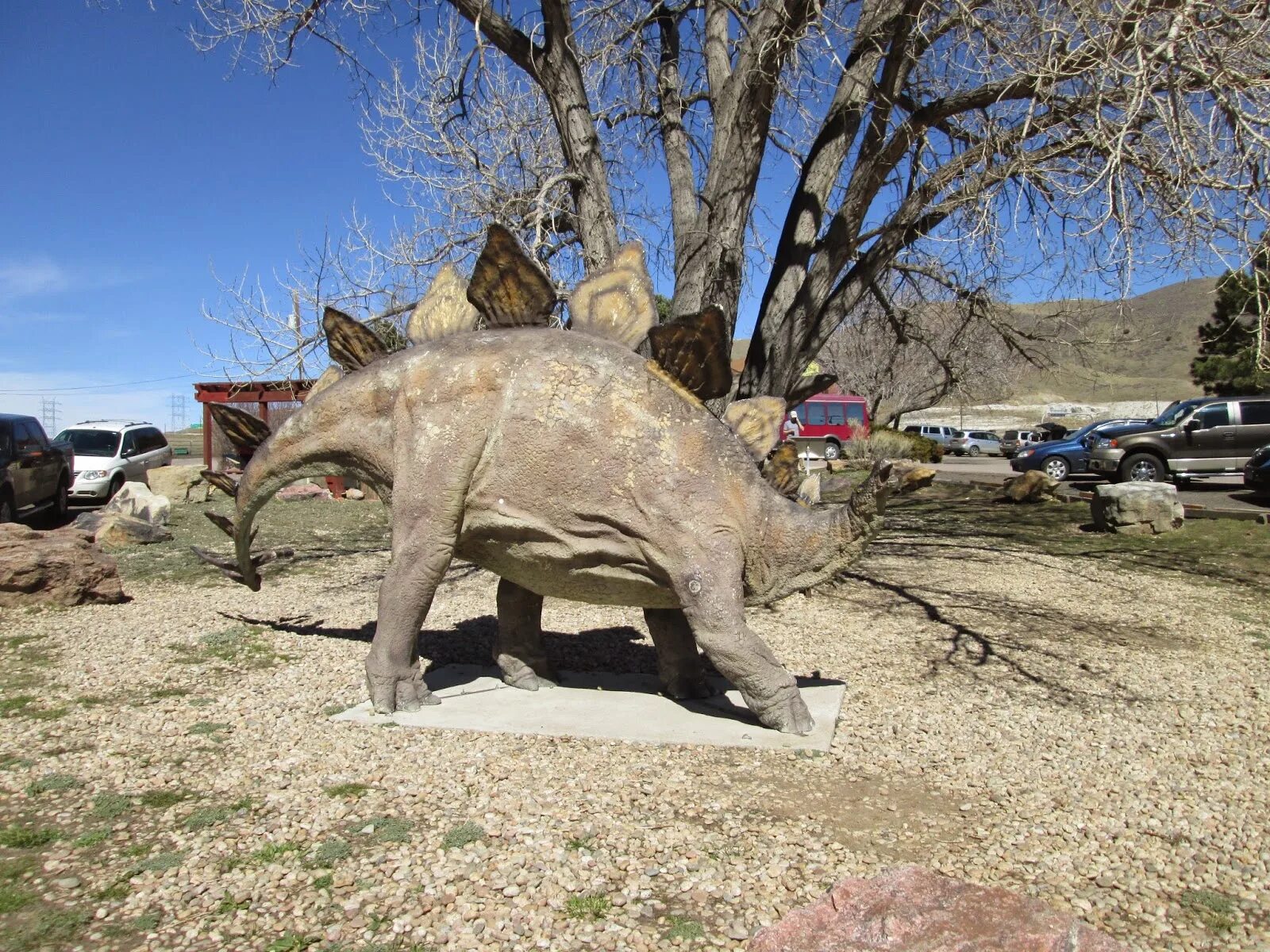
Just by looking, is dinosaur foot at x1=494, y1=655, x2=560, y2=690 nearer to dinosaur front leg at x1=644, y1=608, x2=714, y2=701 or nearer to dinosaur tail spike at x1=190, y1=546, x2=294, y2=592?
dinosaur front leg at x1=644, y1=608, x2=714, y2=701

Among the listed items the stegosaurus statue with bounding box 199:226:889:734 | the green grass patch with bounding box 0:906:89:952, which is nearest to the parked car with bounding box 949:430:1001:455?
the stegosaurus statue with bounding box 199:226:889:734

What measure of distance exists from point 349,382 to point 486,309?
2.87ft

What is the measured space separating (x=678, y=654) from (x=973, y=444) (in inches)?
1523

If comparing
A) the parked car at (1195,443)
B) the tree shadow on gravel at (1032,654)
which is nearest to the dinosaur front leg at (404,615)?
the tree shadow on gravel at (1032,654)

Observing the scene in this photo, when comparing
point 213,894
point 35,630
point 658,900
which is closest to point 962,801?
point 658,900

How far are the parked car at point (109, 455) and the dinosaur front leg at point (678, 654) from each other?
15.5 metres

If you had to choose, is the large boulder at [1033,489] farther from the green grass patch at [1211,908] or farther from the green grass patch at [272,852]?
the green grass patch at [272,852]

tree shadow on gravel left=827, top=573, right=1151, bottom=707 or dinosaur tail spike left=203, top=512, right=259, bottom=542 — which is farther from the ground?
dinosaur tail spike left=203, top=512, right=259, bottom=542

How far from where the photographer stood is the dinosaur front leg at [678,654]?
4.89m

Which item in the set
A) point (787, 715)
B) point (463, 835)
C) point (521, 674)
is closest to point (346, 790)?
point (463, 835)

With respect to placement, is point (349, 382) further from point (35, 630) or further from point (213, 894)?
point (35, 630)

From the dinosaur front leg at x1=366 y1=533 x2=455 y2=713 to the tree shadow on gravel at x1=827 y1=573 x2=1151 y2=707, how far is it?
10.4ft

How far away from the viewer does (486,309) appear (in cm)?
458

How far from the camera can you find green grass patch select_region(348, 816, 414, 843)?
3.23 m
